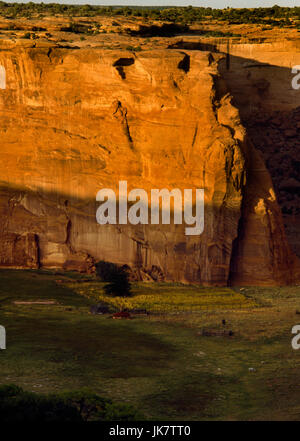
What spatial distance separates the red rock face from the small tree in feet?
3.63

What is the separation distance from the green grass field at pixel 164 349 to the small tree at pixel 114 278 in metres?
0.58

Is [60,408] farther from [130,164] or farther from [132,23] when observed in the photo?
[132,23]

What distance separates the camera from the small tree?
144ft

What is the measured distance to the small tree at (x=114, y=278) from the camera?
1731 inches

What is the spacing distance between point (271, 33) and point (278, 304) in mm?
28039

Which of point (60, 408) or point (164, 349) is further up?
point (164, 349)

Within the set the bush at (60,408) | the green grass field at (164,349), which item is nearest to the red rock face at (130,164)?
the green grass field at (164,349)

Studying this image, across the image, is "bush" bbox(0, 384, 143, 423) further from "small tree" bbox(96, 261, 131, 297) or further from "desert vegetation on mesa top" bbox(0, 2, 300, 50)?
"desert vegetation on mesa top" bbox(0, 2, 300, 50)

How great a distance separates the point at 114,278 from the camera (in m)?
45.0

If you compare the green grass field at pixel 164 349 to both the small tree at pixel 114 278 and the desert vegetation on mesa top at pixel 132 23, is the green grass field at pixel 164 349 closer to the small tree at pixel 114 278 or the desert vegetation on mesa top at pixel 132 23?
the small tree at pixel 114 278

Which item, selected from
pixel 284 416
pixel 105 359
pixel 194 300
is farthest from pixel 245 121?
pixel 284 416

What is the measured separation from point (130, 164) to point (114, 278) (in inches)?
263

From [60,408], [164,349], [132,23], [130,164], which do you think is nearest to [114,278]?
[130,164]

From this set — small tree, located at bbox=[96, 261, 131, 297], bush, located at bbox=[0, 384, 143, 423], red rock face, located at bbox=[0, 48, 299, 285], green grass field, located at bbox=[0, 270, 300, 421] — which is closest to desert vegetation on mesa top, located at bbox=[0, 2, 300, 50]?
red rock face, located at bbox=[0, 48, 299, 285]
